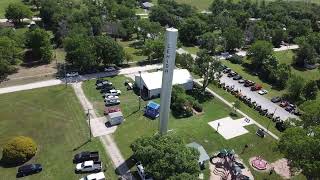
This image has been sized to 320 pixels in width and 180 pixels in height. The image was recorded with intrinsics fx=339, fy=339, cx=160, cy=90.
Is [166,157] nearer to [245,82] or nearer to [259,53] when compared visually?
[245,82]

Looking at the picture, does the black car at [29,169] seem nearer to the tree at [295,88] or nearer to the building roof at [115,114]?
the building roof at [115,114]

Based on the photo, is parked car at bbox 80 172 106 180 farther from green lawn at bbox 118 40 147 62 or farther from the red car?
green lawn at bbox 118 40 147 62

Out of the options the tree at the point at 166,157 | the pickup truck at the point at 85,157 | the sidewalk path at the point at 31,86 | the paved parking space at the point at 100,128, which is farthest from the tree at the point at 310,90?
the sidewalk path at the point at 31,86

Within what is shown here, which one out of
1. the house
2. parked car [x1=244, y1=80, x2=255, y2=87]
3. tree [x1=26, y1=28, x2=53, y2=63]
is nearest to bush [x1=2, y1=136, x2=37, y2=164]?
the house

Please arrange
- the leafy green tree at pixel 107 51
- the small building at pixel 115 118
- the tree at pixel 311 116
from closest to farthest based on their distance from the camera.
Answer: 1. the tree at pixel 311 116
2. the small building at pixel 115 118
3. the leafy green tree at pixel 107 51

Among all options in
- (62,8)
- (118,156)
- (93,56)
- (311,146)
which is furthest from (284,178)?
(62,8)

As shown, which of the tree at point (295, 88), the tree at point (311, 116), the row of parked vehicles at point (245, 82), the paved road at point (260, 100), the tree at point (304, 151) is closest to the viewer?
the tree at point (304, 151)

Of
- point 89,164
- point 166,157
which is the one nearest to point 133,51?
point 89,164

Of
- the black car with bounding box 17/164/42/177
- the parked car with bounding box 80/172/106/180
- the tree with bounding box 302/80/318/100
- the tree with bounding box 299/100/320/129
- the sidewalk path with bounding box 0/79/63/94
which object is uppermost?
the tree with bounding box 299/100/320/129
